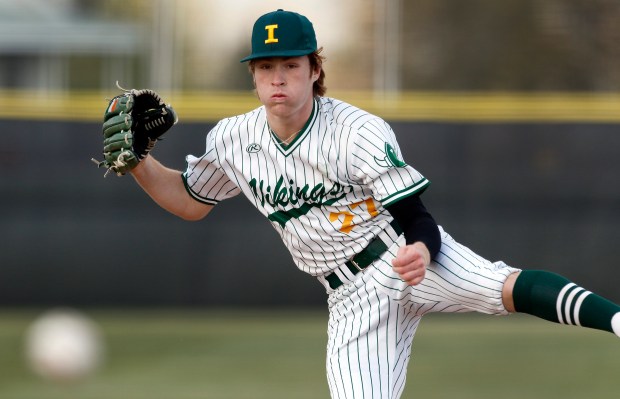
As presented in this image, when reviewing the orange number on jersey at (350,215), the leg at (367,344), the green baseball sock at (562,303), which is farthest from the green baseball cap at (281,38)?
the green baseball sock at (562,303)

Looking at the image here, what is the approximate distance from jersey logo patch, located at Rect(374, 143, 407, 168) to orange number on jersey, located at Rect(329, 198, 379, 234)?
0.72 ft

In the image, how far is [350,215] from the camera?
4195 mm

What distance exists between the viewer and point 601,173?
9906mm

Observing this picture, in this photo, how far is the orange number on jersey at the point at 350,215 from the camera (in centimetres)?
418

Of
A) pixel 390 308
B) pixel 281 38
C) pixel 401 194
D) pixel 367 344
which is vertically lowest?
pixel 367 344

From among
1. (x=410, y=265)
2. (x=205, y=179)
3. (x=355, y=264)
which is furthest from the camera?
(x=205, y=179)

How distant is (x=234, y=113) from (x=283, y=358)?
9.71ft

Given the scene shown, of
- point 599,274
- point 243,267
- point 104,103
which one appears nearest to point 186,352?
point 243,267

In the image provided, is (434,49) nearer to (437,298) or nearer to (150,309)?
(150,309)

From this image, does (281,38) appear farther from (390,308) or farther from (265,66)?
(390,308)

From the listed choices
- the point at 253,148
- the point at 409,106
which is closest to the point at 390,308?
the point at 253,148

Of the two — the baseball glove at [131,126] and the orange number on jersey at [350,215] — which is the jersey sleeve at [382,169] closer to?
the orange number on jersey at [350,215]

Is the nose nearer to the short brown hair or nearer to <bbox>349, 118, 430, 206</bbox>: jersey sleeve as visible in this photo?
the short brown hair

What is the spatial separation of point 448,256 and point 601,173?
6.13 meters
